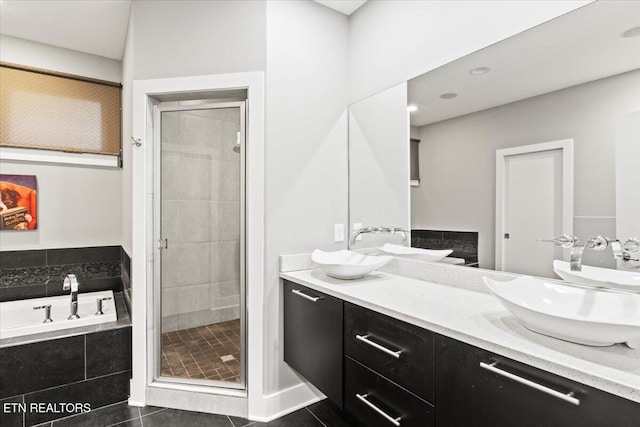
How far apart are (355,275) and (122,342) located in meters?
1.64

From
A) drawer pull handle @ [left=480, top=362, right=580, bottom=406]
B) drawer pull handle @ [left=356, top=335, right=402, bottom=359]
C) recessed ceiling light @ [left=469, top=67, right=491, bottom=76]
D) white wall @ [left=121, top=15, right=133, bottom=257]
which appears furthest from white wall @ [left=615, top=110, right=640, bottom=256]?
white wall @ [left=121, top=15, right=133, bottom=257]

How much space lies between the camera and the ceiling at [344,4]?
235 cm

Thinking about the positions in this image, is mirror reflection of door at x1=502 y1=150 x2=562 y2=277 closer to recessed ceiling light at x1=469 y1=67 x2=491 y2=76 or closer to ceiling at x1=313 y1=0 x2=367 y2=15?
recessed ceiling light at x1=469 y1=67 x2=491 y2=76

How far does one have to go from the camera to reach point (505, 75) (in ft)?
5.37

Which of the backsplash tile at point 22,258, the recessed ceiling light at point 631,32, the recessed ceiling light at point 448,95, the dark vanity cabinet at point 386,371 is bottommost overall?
the dark vanity cabinet at point 386,371

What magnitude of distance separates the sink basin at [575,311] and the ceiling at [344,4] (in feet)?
6.87

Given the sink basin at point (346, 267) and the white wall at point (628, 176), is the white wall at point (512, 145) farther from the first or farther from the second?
the sink basin at point (346, 267)

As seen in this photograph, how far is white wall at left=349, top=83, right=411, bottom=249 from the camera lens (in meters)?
2.12

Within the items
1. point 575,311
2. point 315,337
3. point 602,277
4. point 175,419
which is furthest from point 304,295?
point 602,277

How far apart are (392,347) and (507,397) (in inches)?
18.2

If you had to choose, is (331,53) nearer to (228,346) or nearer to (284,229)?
(284,229)

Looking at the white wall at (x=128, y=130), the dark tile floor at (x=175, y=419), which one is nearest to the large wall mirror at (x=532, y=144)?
the dark tile floor at (x=175, y=419)

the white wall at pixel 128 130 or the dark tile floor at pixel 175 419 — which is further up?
the white wall at pixel 128 130

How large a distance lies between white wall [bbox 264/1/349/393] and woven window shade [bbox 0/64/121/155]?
6.75 feet
